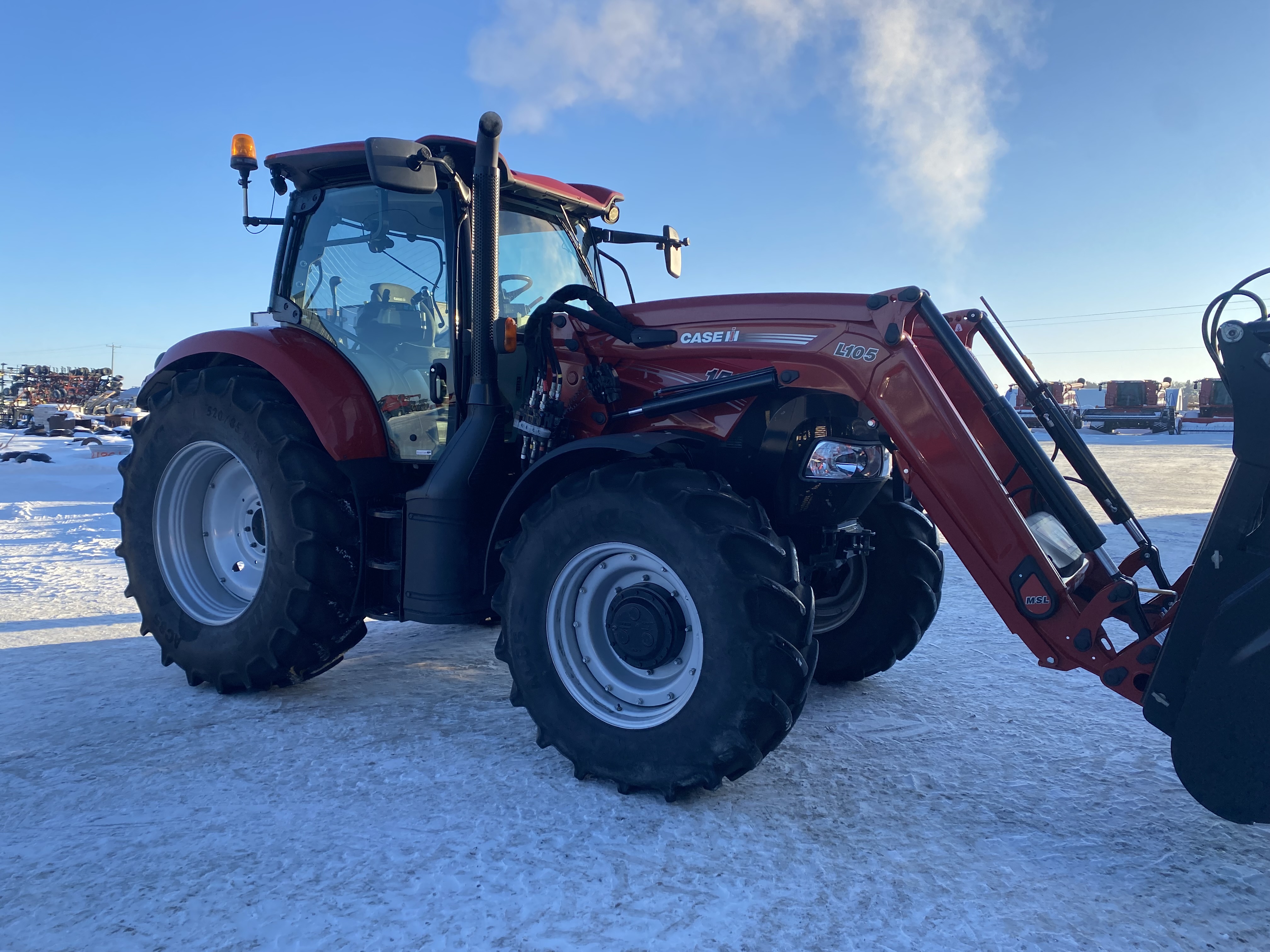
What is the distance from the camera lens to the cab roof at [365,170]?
12.0 feet

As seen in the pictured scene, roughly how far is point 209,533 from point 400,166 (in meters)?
2.26

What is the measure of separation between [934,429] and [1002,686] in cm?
189

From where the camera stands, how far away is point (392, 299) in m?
3.97

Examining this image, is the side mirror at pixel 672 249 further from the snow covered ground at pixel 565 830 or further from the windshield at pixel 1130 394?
the windshield at pixel 1130 394

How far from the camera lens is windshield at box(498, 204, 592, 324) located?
393cm

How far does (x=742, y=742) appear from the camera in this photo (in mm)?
2676

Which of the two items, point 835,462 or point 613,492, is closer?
point 613,492

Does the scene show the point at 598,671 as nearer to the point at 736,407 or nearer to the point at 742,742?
the point at 742,742

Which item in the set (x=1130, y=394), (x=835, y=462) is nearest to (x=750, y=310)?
(x=835, y=462)

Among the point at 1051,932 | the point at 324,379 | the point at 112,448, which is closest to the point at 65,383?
the point at 112,448

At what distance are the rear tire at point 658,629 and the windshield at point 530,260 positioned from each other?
122 centimetres

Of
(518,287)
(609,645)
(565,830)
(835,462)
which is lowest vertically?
(565,830)

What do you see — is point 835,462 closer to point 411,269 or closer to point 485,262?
point 485,262

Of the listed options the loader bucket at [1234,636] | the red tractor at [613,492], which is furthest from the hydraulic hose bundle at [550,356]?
the loader bucket at [1234,636]
